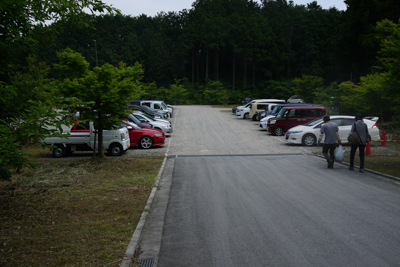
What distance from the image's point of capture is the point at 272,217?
267 inches

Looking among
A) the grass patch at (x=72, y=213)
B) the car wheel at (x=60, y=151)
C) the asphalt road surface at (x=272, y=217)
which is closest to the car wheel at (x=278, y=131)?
the asphalt road surface at (x=272, y=217)

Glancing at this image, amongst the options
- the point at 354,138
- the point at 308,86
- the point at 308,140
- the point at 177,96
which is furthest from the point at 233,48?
the point at 354,138

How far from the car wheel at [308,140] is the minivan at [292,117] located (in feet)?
13.3

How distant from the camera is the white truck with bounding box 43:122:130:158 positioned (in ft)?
50.8

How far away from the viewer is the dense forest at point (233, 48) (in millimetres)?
79000

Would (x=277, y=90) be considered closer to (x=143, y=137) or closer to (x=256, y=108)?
(x=256, y=108)

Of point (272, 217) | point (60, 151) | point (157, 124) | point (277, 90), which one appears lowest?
point (60, 151)

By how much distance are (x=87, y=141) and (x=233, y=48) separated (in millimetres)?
70328

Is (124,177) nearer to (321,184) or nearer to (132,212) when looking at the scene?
(132,212)

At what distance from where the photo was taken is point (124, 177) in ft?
35.8

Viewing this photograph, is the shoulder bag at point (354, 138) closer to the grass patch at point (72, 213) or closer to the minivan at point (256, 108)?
the grass patch at point (72, 213)

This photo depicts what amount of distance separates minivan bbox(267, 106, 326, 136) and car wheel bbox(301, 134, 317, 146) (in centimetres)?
406

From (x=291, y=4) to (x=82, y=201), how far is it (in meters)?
107

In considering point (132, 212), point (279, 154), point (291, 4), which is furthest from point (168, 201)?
point (291, 4)
